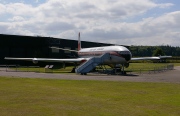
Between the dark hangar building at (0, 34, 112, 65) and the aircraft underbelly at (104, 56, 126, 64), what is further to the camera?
the dark hangar building at (0, 34, 112, 65)

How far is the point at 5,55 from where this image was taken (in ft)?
256

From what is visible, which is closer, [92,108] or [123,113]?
[123,113]

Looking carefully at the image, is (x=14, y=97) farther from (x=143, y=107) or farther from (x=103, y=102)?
(x=143, y=107)

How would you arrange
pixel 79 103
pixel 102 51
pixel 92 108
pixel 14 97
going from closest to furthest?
pixel 92 108 < pixel 79 103 < pixel 14 97 < pixel 102 51

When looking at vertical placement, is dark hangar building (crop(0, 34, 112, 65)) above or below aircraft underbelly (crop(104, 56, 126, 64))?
above

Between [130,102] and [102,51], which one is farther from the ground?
[102,51]

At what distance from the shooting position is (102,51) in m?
48.9

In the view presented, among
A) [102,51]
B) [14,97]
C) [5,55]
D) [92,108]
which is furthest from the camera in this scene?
[5,55]

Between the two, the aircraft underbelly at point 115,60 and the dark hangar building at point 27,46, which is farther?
the dark hangar building at point 27,46

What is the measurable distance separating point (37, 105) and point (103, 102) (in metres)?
3.09

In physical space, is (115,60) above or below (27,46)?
below

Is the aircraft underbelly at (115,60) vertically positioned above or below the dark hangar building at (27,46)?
below

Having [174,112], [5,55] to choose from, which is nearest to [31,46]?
[5,55]

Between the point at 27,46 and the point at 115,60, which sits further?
the point at 27,46
